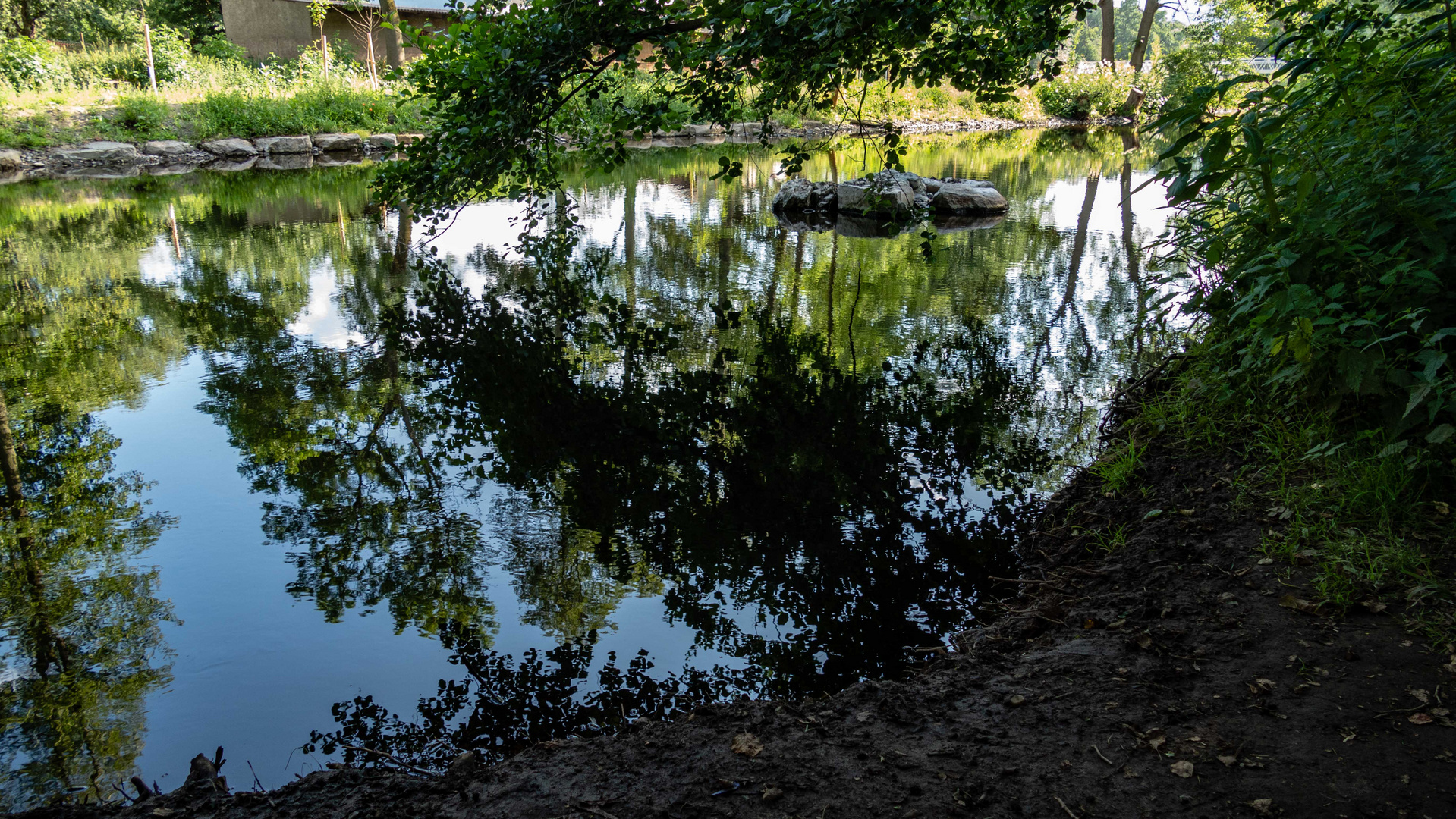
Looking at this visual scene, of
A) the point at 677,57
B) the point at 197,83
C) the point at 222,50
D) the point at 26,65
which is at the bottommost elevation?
the point at 677,57

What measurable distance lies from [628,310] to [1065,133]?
31.3 metres

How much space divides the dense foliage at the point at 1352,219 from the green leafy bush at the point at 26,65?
80.2 ft

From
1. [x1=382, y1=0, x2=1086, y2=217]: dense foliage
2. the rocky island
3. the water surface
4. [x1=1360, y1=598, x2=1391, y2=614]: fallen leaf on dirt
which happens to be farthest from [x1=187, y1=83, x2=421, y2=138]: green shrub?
[x1=1360, y1=598, x2=1391, y2=614]: fallen leaf on dirt

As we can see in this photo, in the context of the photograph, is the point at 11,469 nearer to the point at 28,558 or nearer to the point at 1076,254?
Result: the point at 28,558

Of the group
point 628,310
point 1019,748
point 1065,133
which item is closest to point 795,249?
point 628,310

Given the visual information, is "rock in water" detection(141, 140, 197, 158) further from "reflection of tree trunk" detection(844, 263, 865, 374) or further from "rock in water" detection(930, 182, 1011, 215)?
"reflection of tree trunk" detection(844, 263, 865, 374)

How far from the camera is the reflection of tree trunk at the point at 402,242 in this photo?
1102 cm

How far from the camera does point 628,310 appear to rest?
9078 mm

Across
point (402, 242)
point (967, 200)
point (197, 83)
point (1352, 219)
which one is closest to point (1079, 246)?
point (967, 200)

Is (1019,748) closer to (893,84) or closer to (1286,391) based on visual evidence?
(1286,391)

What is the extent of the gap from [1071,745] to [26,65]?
2577cm

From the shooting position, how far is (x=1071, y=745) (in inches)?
101

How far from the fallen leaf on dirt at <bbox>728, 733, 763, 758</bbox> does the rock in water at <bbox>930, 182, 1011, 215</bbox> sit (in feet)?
45.9

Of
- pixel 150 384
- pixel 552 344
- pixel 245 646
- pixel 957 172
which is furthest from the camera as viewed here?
pixel 957 172
